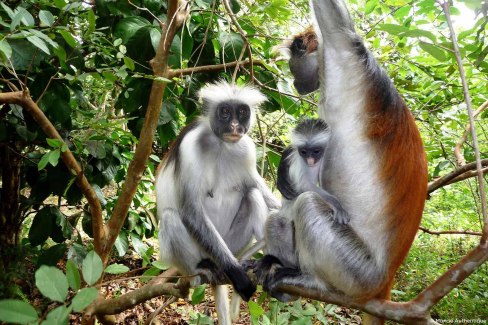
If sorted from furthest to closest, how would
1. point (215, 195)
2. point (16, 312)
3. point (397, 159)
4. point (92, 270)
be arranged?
point (215, 195), point (397, 159), point (92, 270), point (16, 312)

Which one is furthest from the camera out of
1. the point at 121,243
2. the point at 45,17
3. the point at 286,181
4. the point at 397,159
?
the point at 121,243

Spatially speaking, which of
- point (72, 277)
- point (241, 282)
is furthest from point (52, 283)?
point (241, 282)

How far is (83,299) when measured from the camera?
47.3 inches

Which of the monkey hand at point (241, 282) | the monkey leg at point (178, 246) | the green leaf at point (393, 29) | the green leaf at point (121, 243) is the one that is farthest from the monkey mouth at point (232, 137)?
the green leaf at point (393, 29)

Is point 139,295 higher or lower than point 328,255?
lower

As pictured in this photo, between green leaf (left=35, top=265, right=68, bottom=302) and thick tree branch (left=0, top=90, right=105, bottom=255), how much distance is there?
215 cm

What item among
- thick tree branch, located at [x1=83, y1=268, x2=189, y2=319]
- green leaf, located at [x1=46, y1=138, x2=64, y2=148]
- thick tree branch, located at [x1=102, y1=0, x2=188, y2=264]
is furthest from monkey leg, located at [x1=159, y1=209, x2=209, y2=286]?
green leaf, located at [x1=46, y1=138, x2=64, y2=148]

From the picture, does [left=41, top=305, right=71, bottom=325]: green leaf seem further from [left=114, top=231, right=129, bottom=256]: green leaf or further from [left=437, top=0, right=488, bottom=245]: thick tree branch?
[left=114, top=231, right=129, bottom=256]: green leaf

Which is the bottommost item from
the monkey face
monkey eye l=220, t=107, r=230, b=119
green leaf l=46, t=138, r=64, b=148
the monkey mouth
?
green leaf l=46, t=138, r=64, b=148

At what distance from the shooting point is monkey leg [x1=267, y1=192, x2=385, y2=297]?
10.6 ft

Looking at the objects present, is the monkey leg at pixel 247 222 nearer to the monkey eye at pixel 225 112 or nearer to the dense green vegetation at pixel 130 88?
the dense green vegetation at pixel 130 88

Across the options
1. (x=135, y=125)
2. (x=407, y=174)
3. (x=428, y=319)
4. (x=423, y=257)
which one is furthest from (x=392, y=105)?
(x=423, y=257)

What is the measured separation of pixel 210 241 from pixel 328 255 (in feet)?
3.92

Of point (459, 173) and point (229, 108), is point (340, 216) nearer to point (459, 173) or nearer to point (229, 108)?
point (459, 173)
